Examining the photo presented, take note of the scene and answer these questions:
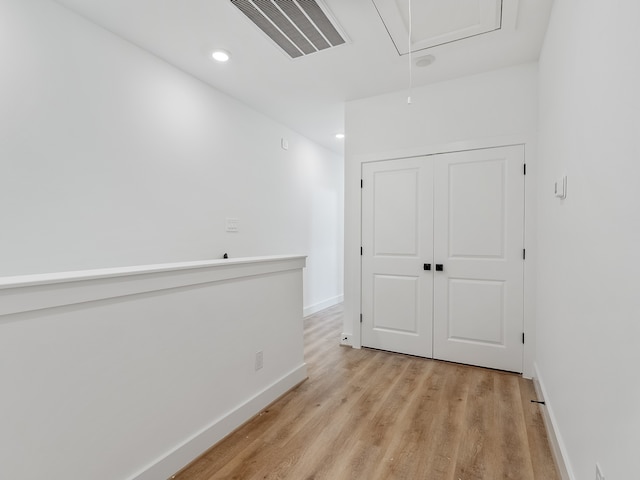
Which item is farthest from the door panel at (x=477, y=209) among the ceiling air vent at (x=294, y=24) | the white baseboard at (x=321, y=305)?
the white baseboard at (x=321, y=305)

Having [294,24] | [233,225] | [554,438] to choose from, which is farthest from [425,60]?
[554,438]

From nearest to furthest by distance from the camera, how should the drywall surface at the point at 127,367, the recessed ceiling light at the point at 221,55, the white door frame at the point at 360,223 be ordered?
the drywall surface at the point at 127,367
the recessed ceiling light at the point at 221,55
the white door frame at the point at 360,223

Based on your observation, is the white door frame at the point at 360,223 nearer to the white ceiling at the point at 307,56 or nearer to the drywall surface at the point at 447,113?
the drywall surface at the point at 447,113

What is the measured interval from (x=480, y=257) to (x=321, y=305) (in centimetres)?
290

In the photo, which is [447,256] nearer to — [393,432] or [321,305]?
[393,432]

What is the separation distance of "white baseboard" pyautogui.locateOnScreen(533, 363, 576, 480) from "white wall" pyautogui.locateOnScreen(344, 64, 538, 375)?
1.81 feet

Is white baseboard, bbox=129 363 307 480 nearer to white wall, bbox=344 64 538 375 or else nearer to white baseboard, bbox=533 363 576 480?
white wall, bbox=344 64 538 375

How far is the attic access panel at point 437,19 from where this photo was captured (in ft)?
7.14

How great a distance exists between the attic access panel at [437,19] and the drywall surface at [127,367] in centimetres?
193

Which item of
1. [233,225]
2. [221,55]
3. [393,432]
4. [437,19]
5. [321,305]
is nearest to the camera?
[393,432]

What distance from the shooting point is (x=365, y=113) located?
358 centimetres

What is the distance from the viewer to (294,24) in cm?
236

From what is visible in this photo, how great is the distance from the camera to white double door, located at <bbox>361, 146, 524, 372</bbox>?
2930 mm

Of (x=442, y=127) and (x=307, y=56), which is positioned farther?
(x=442, y=127)
